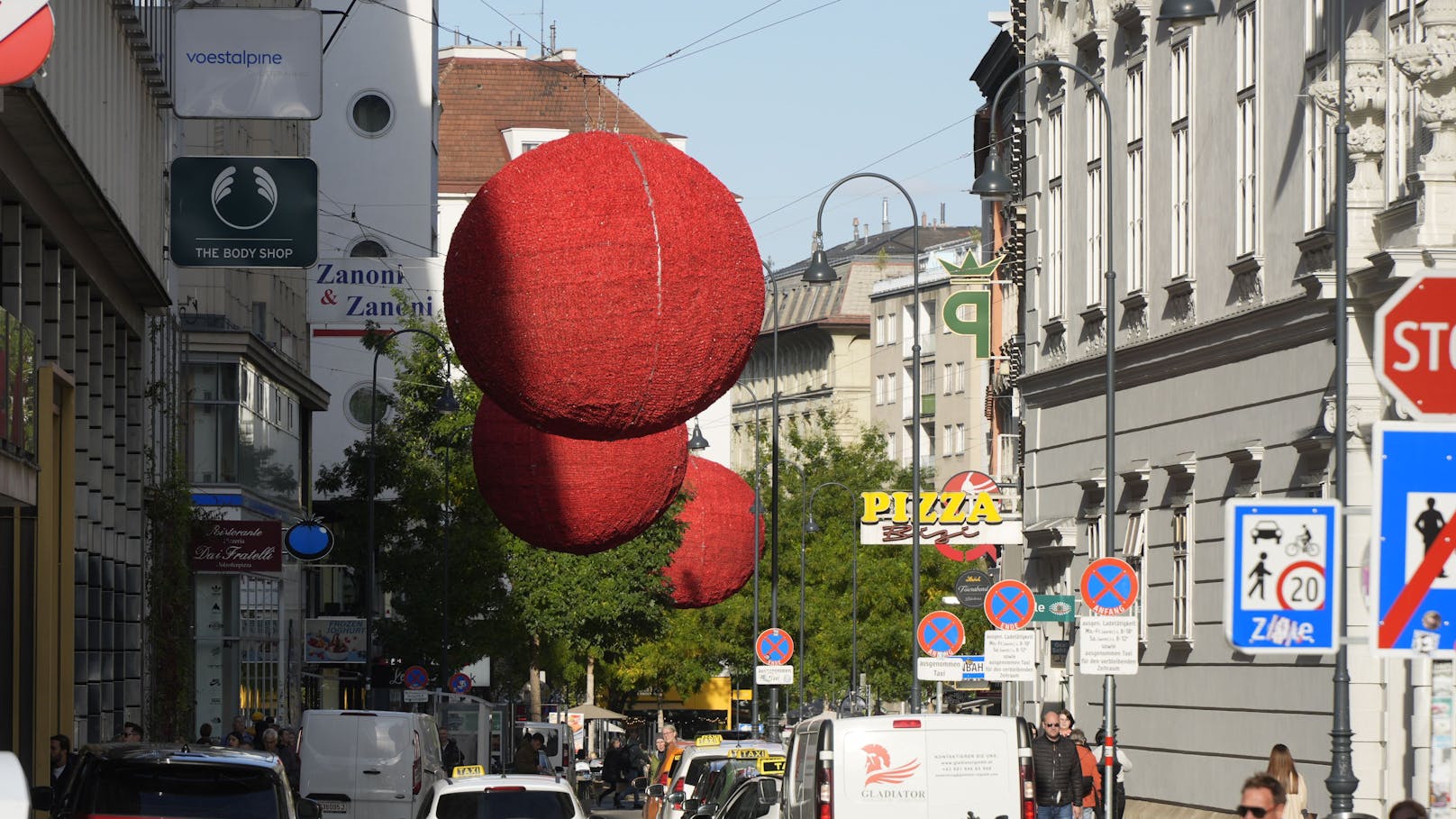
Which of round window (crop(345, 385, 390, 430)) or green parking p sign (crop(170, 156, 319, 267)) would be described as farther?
round window (crop(345, 385, 390, 430))

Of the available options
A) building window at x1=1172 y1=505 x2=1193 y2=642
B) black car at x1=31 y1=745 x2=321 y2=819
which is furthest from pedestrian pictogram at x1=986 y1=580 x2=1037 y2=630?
black car at x1=31 y1=745 x2=321 y2=819

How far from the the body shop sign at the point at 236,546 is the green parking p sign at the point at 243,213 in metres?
15.9

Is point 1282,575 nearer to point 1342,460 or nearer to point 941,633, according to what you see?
point 1342,460

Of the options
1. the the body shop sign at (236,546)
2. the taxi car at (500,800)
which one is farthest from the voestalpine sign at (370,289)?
the taxi car at (500,800)

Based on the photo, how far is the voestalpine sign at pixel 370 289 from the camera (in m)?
55.3

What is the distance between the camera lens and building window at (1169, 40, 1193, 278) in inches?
1247

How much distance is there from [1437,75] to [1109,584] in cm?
637

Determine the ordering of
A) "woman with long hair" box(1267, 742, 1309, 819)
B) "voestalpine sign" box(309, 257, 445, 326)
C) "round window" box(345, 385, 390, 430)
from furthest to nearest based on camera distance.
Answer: "round window" box(345, 385, 390, 430)
"voestalpine sign" box(309, 257, 445, 326)
"woman with long hair" box(1267, 742, 1309, 819)

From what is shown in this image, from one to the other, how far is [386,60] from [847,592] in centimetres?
2823

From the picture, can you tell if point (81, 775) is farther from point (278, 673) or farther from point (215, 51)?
point (278, 673)

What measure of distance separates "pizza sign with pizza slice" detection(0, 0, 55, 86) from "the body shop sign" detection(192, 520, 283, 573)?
29301 millimetres

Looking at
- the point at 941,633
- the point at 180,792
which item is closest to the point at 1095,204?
the point at 941,633

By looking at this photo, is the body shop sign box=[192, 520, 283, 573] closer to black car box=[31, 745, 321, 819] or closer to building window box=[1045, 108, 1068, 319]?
building window box=[1045, 108, 1068, 319]

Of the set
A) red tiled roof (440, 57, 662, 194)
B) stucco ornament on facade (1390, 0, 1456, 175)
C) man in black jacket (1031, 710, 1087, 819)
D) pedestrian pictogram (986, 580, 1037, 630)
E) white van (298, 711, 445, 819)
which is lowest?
white van (298, 711, 445, 819)
